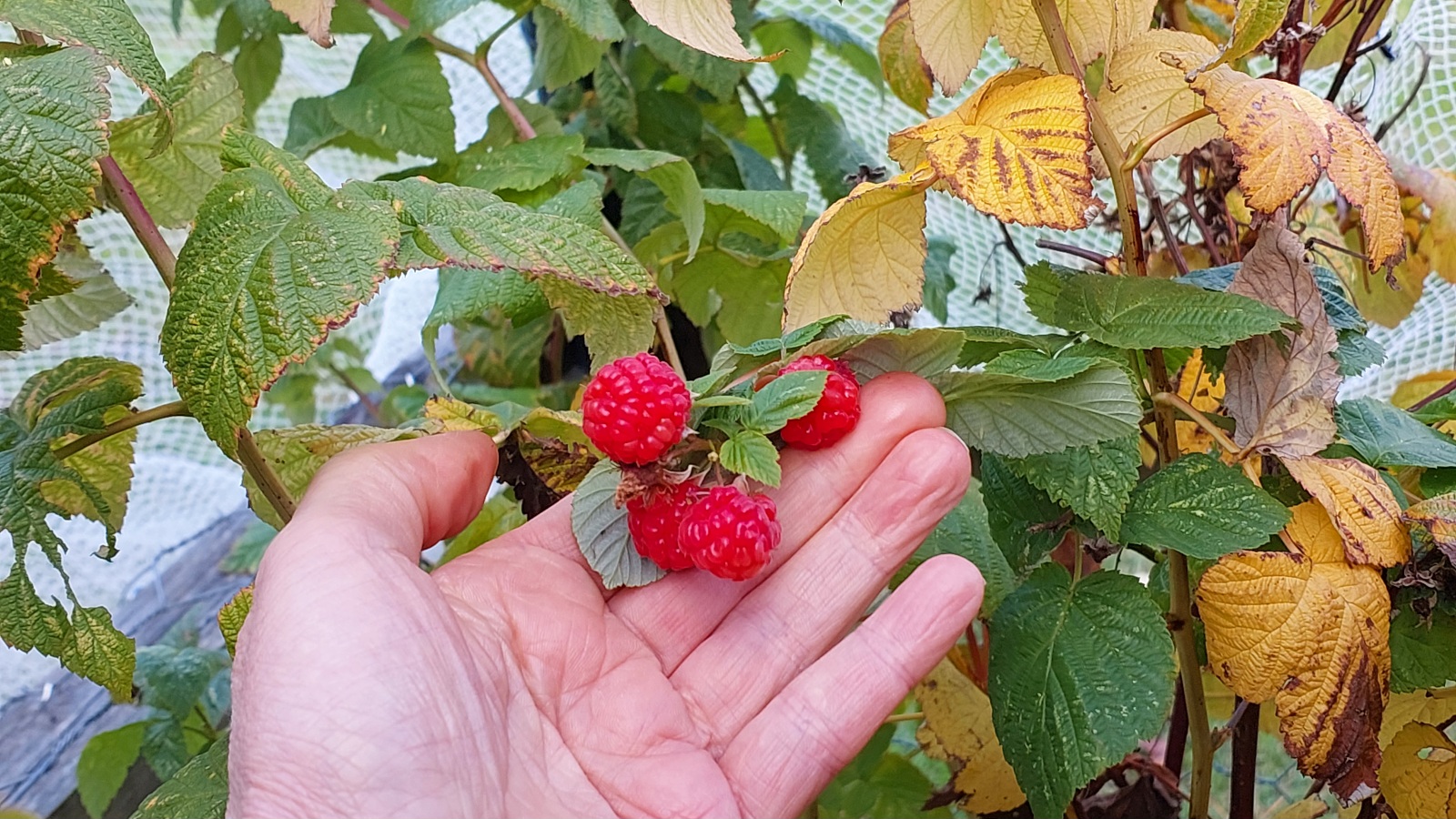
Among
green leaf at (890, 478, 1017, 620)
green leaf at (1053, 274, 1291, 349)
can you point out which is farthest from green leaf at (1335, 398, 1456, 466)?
green leaf at (890, 478, 1017, 620)

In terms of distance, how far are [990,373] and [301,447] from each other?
1.71 ft

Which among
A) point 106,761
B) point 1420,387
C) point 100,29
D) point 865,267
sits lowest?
point 106,761

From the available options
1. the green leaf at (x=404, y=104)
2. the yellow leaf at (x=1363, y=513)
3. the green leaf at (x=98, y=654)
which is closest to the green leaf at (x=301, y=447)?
the green leaf at (x=98, y=654)

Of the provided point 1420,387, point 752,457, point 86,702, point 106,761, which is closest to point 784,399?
point 752,457

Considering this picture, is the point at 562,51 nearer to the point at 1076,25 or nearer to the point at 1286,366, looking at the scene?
the point at 1076,25

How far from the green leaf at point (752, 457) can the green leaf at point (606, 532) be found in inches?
3.3

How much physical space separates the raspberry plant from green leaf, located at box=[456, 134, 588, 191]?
8 centimetres

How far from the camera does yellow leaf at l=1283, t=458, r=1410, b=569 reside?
0.58 metres

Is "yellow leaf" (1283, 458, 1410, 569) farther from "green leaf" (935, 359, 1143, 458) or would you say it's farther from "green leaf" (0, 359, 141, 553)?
"green leaf" (0, 359, 141, 553)

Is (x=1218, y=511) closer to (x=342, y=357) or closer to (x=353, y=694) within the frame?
(x=353, y=694)

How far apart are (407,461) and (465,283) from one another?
237 mm

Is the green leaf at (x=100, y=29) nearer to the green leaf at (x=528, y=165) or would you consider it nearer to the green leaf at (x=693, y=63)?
the green leaf at (x=528, y=165)

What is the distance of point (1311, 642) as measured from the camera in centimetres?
59

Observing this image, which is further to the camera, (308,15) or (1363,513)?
(308,15)
